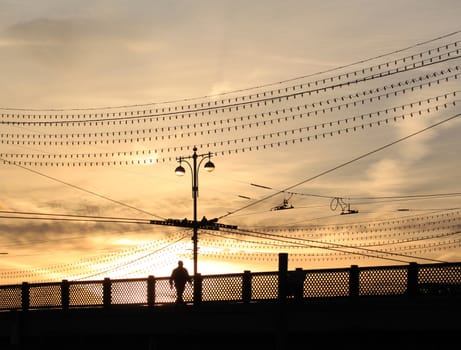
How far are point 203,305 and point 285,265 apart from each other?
3.00 m

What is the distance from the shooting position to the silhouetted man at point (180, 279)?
101ft

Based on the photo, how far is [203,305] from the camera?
29547 millimetres

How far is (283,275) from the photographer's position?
2777 cm

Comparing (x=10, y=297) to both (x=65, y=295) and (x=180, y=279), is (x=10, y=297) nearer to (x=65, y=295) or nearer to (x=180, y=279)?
(x=65, y=295)

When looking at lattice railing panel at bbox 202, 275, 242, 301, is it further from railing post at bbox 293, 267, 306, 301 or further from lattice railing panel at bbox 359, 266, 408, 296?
lattice railing panel at bbox 359, 266, 408, 296

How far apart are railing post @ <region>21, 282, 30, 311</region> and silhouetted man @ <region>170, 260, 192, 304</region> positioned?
6.72 metres

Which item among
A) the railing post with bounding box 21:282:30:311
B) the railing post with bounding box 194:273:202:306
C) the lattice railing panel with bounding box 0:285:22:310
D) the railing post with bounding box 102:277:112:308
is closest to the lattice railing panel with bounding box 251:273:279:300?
the railing post with bounding box 194:273:202:306

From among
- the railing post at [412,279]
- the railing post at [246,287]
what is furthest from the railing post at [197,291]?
the railing post at [412,279]

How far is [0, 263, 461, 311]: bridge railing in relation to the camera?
2536 centimetres

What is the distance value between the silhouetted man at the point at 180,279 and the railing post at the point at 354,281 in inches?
247

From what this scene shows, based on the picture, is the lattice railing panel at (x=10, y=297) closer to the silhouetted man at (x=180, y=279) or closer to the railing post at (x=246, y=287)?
the silhouetted man at (x=180, y=279)

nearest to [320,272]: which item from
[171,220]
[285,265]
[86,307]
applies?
[285,265]

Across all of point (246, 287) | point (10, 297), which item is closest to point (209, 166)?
point (10, 297)

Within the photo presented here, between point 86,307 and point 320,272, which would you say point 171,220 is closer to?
point 86,307
